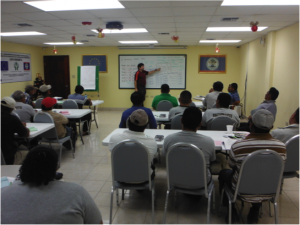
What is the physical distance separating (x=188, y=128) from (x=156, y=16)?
281 centimetres

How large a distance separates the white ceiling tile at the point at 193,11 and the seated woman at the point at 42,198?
11.1 ft

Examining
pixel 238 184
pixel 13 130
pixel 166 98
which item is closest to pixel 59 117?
pixel 13 130

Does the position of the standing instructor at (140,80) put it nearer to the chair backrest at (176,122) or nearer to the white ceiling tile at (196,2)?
the white ceiling tile at (196,2)

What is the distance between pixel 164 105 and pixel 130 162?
3.02 m

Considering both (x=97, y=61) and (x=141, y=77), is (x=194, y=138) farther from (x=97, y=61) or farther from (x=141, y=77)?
(x=97, y=61)

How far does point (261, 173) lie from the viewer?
6.33 ft

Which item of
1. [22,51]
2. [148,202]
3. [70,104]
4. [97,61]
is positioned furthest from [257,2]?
[22,51]

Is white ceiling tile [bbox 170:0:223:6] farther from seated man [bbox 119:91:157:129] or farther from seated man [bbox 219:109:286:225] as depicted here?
seated man [bbox 219:109:286:225]

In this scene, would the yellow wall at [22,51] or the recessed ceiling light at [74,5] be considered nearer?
the recessed ceiling light at [74,5]

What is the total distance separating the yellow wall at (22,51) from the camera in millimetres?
7656

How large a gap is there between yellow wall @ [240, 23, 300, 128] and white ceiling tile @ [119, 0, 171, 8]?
298 cm

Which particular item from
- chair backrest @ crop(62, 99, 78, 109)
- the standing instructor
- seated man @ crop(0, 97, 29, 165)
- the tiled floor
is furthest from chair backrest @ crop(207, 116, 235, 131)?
the standing instructor

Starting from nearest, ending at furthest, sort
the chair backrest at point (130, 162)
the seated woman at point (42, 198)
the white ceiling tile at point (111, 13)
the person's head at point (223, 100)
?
the seated woman at point (42, 198), the chair backrest at point (130, 162), the person's head at point (223, 100), the white ceiling tile at point (111, 13)

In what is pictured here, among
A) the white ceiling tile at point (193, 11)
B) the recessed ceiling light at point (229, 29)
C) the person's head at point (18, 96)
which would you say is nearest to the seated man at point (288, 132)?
the white ceiling tile at point (193, 11)
